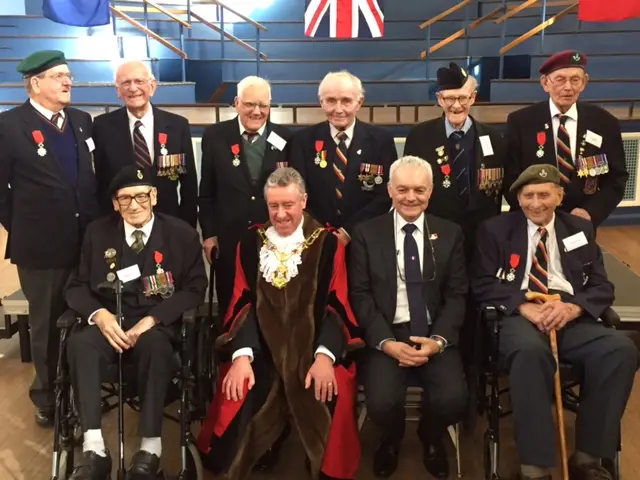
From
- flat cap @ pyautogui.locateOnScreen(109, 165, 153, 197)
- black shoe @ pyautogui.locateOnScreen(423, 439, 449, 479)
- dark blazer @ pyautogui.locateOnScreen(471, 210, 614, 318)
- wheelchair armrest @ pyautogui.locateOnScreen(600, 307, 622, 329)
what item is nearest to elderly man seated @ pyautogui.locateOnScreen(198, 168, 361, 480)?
black shoe @ pyautogui.locateOnScreen(423, 439, 449, 479)

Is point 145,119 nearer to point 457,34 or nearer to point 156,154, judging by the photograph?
point 156,154

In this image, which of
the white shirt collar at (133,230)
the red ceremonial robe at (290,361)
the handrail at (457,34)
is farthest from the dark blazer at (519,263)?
the handrail at (457,34)

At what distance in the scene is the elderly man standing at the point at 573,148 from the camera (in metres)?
2.87

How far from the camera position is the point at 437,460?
251 centimetres

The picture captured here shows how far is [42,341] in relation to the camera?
2832 mm

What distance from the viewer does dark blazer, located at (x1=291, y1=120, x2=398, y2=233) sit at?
2.88 metres

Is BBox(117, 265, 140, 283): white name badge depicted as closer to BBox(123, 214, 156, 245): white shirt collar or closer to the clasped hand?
BBox(123, 214, 156, 245): white shirt collar

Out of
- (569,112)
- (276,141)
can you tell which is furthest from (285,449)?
(569,112)

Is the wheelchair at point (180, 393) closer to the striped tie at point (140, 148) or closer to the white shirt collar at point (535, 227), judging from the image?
the striped tie at point (140, 148)

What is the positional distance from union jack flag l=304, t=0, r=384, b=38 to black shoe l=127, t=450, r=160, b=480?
395 centimetres

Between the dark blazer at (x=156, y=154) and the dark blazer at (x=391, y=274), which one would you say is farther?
the dark blazer at (x=156, y=154)

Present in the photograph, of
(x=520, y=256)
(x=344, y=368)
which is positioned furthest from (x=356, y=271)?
(x=520, y=256)

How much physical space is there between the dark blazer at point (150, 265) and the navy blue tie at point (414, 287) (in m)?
0.82

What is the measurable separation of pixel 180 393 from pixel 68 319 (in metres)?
0.51
